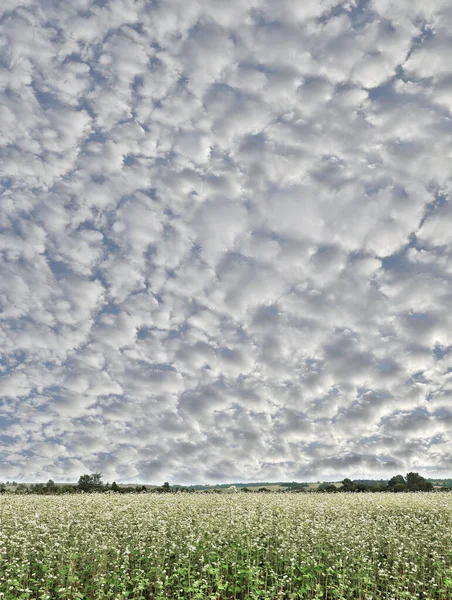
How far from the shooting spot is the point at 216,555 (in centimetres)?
1778

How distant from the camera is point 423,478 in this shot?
77.1m

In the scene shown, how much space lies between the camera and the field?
16.0 metres

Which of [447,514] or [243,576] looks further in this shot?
[447,514]

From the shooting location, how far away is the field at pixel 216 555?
15992 millimetres

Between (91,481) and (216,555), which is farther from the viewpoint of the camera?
(91,481)

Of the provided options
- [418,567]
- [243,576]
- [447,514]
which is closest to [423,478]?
[447,514]

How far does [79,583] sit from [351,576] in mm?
10474

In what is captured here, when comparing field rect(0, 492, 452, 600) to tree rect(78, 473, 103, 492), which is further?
tree rect(78, 473, 103, 492)

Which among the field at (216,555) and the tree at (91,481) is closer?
the field at (216,555)

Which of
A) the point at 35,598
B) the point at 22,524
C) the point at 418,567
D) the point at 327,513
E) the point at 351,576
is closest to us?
the point at 35,598

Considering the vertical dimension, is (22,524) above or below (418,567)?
above

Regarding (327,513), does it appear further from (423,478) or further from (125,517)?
(423,478)

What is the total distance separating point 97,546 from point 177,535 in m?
3.71

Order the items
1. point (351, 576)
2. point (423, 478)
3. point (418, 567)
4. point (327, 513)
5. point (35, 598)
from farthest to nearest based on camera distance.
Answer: point (423, 478), point (327, 513), point (418, 567), point (351, 576), point (35, 598)
